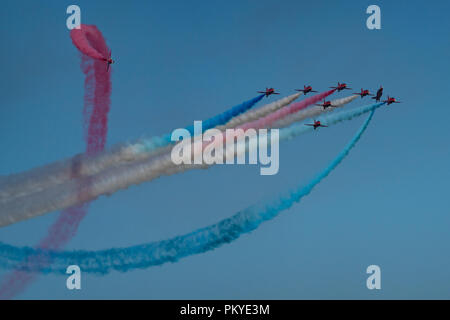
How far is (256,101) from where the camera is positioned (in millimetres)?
85875

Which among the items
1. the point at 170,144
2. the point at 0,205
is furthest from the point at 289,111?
the point at 0,205

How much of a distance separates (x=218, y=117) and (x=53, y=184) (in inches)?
578

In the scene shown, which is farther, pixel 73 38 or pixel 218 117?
pixel 218 117

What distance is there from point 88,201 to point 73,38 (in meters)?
13.7

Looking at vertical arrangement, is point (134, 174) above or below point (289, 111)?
below

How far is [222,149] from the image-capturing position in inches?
3307

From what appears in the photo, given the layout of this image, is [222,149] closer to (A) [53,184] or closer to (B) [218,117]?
(B) [218,117]
